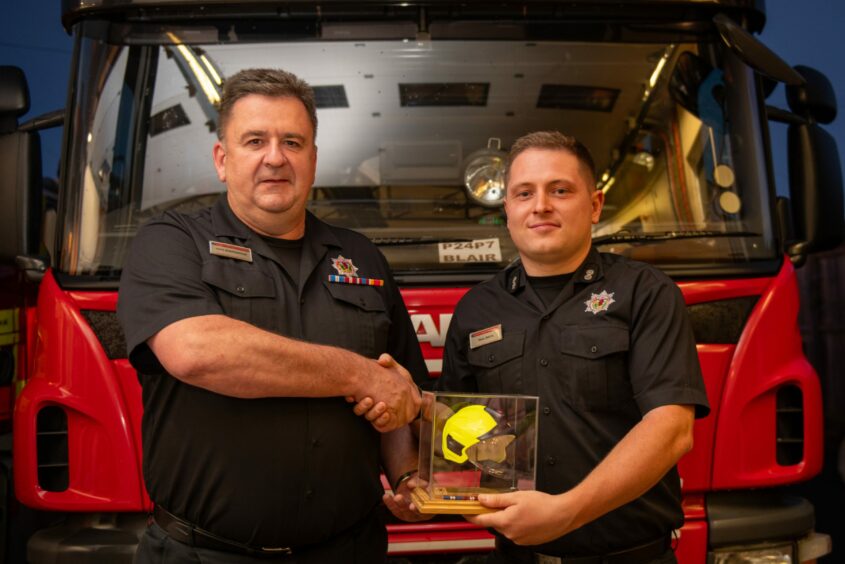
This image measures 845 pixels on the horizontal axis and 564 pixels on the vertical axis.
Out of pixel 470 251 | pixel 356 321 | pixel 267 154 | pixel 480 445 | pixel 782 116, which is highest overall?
pixel 782 116

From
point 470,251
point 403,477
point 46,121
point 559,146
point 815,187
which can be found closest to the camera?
point 559,146

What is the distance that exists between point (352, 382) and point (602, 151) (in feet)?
5.55

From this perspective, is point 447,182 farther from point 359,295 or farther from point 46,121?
point 46,121

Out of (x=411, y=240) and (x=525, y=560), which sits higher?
(x=411, y=240)

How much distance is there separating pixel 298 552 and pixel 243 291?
2.02ft

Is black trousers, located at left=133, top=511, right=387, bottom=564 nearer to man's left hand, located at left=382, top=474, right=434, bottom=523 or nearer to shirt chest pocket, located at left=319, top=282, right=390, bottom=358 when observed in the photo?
man's left hand, located at left=382, top=474, right=434, bottom=523

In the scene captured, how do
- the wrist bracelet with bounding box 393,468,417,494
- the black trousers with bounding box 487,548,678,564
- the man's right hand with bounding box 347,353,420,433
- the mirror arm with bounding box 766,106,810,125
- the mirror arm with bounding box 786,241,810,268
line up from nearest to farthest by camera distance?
the man's right hand with bounding box 347,353,420,433 → the black trousers with bounding box 487,548,678,564 → the wrist bracelet with bounding box 393,468,417,494 → the mirror arm with bounding box 786,241,810,268 → the mirror arm with bounding box 766,106,810,125

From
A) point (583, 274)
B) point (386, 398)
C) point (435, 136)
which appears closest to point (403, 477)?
point (386, 398)

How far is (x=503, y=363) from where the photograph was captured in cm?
233

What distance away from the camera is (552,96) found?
342cm

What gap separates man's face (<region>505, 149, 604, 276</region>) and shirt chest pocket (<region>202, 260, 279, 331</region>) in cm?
61

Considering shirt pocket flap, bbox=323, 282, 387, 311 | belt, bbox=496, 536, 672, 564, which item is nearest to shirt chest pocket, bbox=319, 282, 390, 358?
shirt pocket flap, bbox=323, 282, 387, 311

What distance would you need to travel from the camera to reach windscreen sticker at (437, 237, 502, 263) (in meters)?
3.06

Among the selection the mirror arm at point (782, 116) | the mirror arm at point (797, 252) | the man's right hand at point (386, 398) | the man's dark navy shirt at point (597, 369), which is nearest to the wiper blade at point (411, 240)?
the man's dark navy shirt at point (597, 369)
